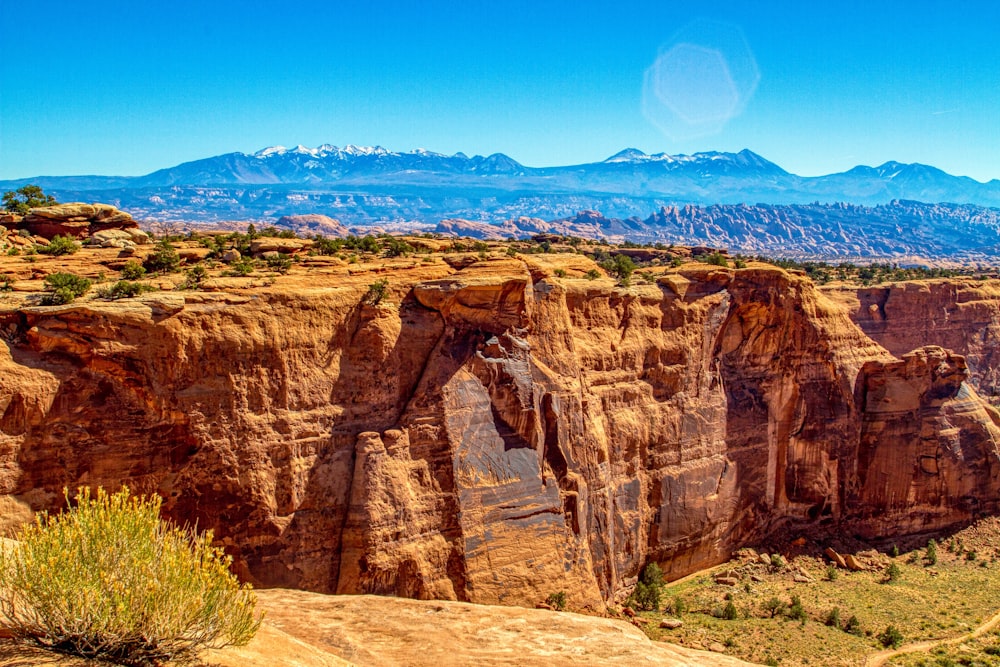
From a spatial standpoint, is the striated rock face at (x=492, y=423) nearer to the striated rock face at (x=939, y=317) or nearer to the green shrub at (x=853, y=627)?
the green shrub at (x=853, y=627)

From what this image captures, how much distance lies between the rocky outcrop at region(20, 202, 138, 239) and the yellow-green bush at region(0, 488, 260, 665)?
23.5 m

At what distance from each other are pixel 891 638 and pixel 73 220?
37.0m

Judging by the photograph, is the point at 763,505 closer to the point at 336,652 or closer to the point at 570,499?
the point at 570,499

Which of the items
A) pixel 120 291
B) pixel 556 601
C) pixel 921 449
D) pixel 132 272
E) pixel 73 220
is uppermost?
pixel 73 220

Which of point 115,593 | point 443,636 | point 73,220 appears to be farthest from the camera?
point 73,220

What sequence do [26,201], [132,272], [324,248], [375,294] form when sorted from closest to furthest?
[132,272] < [375,294] < [324,248] < [26,201]

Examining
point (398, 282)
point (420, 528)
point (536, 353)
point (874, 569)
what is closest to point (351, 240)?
point (398, 282)

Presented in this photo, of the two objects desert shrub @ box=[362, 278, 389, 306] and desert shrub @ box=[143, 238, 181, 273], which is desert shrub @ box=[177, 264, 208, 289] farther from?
desert shrub @ box=[362, 278, 389, 306]

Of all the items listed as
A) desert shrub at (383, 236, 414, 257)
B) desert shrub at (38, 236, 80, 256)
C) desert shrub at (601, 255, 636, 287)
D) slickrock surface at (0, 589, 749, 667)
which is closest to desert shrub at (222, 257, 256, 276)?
desert shrub at (38, 236, 80, 256)

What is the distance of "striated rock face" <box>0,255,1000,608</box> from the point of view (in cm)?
1969

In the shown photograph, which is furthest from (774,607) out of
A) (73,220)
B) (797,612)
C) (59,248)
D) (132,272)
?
(73,220)

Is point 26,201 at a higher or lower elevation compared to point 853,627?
higher

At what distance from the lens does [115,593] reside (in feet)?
34.1

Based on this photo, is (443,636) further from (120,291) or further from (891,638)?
(891,638)
